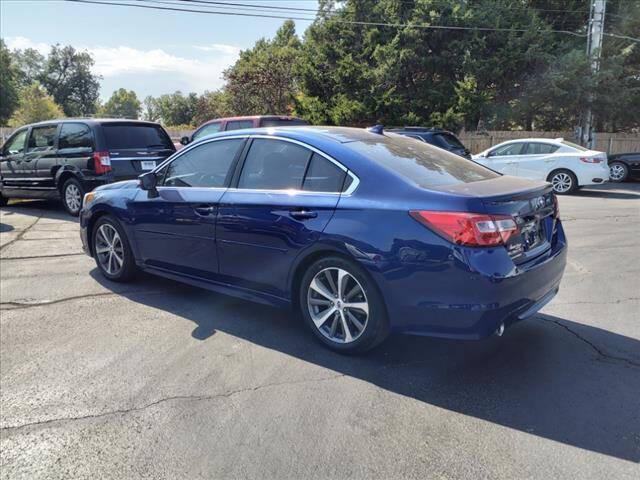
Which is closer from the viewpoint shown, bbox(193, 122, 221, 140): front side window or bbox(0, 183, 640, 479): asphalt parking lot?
bbox(0, 183, 640, 479): asphalt parking lot

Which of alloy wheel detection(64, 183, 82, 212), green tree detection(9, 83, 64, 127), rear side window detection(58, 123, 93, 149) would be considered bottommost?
alloy wheel detection(64, 183, 82, 212)

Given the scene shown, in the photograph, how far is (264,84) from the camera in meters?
34.3

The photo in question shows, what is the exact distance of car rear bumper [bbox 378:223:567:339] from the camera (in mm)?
3151

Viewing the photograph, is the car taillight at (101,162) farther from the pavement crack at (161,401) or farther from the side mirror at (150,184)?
the pavement crack at (161,401)

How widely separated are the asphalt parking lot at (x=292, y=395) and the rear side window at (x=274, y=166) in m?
1.22

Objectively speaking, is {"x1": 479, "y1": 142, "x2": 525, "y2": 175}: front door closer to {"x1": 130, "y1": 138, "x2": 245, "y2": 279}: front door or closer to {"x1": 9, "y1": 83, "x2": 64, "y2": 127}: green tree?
{"x1": 130, "y1": 138, "x2": 245, "y2": 279}: front door

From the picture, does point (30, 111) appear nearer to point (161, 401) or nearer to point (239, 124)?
point (239, 124)

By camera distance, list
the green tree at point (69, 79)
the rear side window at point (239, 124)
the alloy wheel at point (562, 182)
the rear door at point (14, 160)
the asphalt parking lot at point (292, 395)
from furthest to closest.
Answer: the green tree at point (69, 79), the alloy wheel at point (562, 182), the rear side window at point (239, 124), the rear door at point (14, 160), the asphalt parking lot at point (292, 395)

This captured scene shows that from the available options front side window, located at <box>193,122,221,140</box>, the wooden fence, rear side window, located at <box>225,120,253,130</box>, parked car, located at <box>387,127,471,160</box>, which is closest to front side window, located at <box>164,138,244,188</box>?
rear side window, located at <box>225,120,253,130</box>

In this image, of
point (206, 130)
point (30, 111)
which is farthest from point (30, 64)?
point (206, 130)

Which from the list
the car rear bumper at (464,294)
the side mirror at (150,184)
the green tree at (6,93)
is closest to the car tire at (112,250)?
the side mirror at (150,184)

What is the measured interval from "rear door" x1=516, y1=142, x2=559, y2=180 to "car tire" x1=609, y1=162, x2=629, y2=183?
471 centimetres

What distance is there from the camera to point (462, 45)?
73.6 ft

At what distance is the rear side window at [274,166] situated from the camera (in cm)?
405
